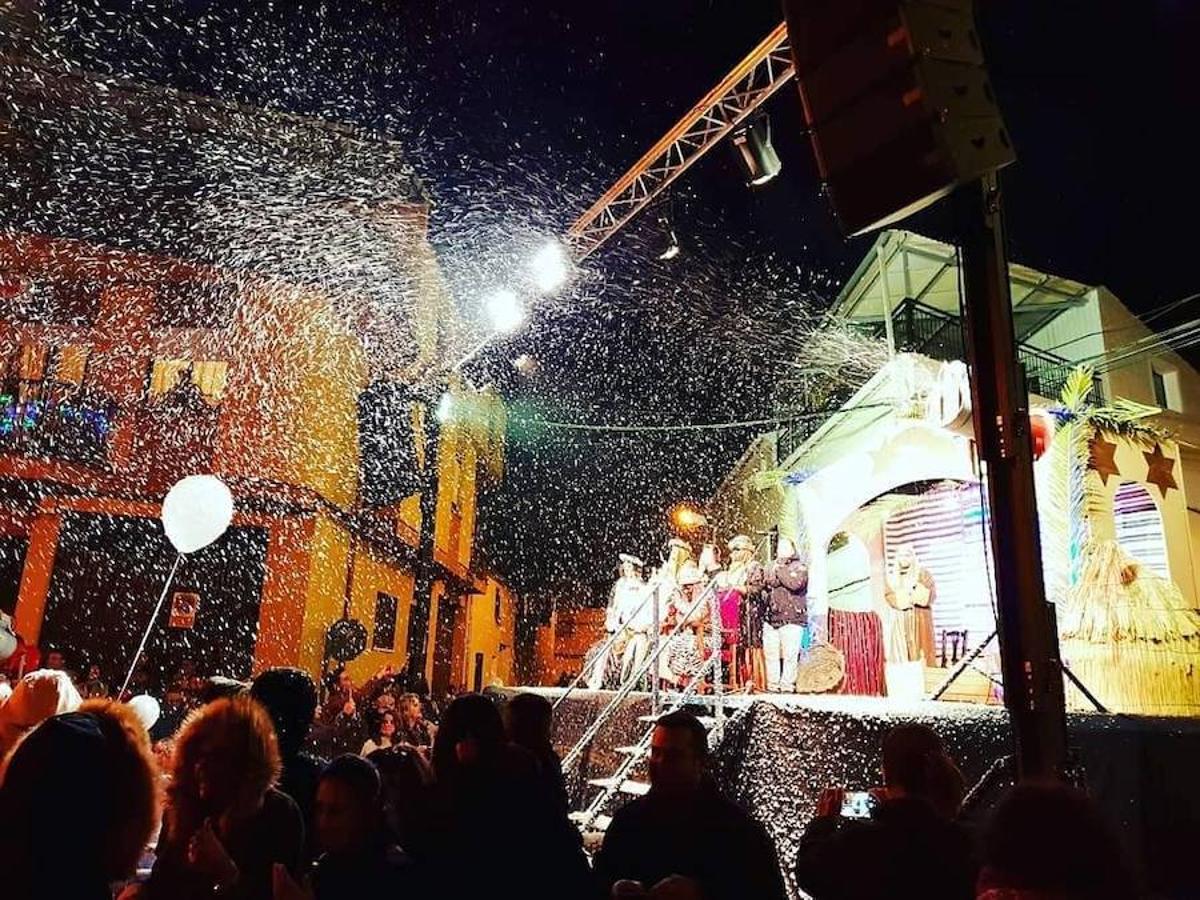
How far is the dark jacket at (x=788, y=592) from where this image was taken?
32.0 feet

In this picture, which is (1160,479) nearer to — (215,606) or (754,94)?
(754,94)

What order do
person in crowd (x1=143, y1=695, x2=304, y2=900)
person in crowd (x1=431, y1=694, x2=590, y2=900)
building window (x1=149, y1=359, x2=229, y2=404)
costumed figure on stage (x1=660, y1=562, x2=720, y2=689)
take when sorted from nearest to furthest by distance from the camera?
person in crowd (x1=143, y1=695, x2=304, y2=900), person in crowd (x1=431, y1=694, x2=590, y2=900), costumed figure on stage (x1=660, y1=562, x2=720, y2=689), building window (x1=149, y1=359, x2=229, y2=404)

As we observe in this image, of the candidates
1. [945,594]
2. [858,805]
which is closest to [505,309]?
[945,594]

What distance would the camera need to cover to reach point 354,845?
2.64 metres

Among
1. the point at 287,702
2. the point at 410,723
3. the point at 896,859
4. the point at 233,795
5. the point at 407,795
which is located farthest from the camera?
the point at 410,723

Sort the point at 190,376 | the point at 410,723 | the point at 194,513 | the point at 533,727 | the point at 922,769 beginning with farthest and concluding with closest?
the point at 190,376 → the point at 194,513 → the point at 410,723 → the point at 533,727 → the point at 922,769

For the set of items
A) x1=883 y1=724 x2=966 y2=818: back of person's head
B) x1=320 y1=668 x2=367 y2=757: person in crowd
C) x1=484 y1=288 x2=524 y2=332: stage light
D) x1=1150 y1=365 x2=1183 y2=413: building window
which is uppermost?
x1=484 y1=288 x2=524 y2=332: stage light

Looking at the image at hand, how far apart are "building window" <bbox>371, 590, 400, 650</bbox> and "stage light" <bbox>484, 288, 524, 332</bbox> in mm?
8562

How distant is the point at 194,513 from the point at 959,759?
7921 mm

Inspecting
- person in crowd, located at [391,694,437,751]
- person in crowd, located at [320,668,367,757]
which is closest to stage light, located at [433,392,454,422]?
person in crowd, located at [320,668,367,757]

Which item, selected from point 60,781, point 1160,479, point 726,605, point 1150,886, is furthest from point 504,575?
point 60,781

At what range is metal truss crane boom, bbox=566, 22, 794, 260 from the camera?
8336mm

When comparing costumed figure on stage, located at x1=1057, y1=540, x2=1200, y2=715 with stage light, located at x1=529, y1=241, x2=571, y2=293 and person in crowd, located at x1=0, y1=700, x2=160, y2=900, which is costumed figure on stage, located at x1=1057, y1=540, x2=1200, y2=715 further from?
stage light, located at x1=529, y1=241, x2=571, y2=293

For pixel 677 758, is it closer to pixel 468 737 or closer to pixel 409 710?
pixel 468 737
